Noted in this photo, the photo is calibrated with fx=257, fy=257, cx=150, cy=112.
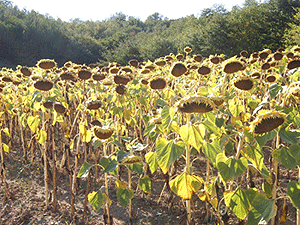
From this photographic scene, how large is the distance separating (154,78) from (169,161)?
3.92ft

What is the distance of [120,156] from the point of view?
5.45ft

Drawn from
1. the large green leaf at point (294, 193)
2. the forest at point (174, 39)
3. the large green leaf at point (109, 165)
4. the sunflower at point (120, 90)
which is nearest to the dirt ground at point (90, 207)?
the large green leaf at point (109, 165)

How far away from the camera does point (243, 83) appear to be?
2004mm

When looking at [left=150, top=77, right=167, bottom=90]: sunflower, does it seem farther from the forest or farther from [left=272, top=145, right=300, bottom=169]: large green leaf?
the forest

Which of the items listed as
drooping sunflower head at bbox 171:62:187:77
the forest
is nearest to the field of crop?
drooping sunflower head at bbox 171:62:187:77

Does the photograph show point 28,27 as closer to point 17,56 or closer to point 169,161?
point 17,56

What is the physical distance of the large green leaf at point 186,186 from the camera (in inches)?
57.1

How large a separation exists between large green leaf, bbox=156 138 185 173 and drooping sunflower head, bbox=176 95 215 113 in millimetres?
273

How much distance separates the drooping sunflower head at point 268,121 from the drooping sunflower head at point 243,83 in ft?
2.70

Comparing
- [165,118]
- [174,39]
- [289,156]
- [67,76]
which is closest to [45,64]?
[67,76]

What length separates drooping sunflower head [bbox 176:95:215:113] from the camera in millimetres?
1226

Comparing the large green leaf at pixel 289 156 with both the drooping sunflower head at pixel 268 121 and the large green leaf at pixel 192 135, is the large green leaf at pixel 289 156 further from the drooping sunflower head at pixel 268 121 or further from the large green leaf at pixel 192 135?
the large green leaf at pixel 192 135

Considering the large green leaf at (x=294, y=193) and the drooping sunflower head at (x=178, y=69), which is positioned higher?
the drooping sunflower head at (x=178, y=69)

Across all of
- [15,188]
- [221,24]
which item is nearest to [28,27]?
[221,24]
